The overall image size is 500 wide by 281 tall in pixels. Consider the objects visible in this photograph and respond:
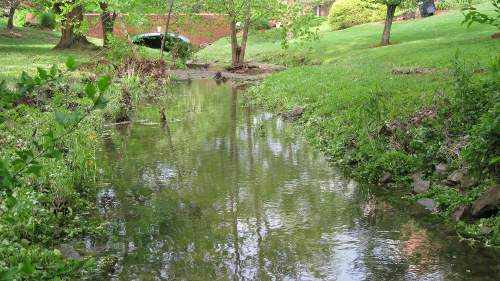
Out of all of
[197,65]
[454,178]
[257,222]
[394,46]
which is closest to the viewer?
[257,222]

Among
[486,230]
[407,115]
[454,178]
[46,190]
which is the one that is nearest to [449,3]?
[407,115]

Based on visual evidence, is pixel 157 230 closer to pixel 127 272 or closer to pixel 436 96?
pixel 127 272

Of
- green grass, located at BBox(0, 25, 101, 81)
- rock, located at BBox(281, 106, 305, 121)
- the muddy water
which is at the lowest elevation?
the muddy water

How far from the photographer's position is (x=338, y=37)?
130ft

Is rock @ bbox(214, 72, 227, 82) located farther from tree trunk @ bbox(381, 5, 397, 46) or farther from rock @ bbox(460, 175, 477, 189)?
rock @ bbox(460, 175, 477, 189)

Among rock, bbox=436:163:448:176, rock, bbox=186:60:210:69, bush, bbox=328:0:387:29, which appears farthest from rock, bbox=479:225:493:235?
bush, bbox=328:0:387:29

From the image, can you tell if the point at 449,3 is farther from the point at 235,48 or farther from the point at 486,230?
the point at 486,230

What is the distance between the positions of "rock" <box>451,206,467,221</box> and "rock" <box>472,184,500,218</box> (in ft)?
0.49

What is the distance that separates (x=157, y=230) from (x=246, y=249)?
4.27 feet

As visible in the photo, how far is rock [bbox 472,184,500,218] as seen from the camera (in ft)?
24.5

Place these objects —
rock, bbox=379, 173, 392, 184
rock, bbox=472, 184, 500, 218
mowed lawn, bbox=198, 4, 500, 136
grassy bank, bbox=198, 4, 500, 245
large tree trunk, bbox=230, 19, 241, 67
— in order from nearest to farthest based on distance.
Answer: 1. rock, bbox=472, 184, 500, 218
2. grassy bank, bbox=198, 4, 500, 245
3. rock, bbox=379, 173, 392, 184
4. mowed lawn, bbox=198, 4, 500, 136
5. large tree trunk, bbox=230, 19, 241, 67

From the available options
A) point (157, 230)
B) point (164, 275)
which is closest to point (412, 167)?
point (157, 230)

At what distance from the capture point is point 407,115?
459 inches

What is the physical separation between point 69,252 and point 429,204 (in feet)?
15.7
